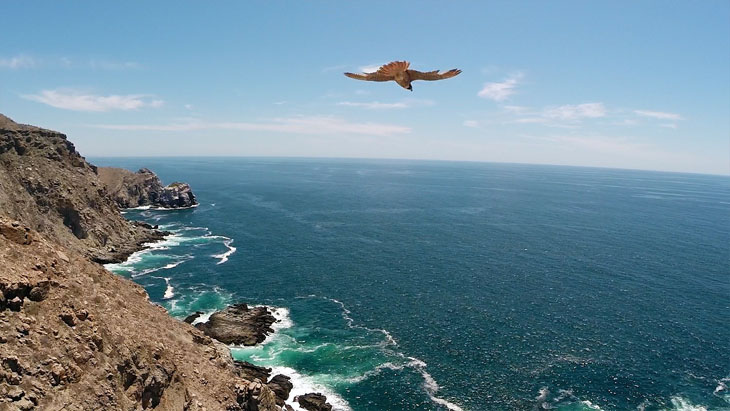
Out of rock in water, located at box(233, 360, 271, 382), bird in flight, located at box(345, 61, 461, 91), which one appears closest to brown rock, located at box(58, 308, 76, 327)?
rock in water, located at box(233, 360, 271, 382)

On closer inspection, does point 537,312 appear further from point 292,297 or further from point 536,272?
point 292,297

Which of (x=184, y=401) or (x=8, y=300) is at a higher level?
(x=8, y=300)

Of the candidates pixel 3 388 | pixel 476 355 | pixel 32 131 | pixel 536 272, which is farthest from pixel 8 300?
pixel 32 131

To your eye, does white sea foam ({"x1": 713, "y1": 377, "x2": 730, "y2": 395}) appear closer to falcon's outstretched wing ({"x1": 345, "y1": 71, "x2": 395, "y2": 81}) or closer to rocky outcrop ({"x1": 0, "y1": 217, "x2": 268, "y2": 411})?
rocky outcrop ({"x1": 0, "y1": 217, "x2": 268, "y2": 411})

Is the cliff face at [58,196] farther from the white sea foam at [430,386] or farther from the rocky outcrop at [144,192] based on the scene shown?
the white sea foam at [430,386]

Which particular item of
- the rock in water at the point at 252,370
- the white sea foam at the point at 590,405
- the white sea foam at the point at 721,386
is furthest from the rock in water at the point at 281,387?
the white sea foam at the point at 721,386

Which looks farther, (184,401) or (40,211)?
(40,211)

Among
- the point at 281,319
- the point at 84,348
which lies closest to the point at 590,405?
the point at 281,319
